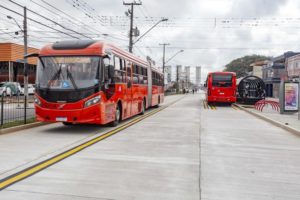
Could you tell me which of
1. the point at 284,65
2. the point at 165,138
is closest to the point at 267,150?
the point at 165,138

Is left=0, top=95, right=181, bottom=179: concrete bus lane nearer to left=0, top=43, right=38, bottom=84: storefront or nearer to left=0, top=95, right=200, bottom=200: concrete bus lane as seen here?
left=0, top=95, right=200, bottom=200: concrete bus lane

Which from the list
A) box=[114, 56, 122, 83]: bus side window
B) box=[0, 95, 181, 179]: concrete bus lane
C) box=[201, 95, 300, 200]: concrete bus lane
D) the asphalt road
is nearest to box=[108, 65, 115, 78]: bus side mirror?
box=[114, 56, 122, 83]: bus side window

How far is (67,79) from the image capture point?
11656 millimetres

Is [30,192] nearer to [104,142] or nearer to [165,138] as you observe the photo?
[104,142]

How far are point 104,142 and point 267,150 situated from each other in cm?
433

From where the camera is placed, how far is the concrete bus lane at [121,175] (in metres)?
5.20

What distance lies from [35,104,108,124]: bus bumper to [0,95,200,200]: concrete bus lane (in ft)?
6.89

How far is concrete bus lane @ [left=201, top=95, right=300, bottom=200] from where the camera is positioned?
17.9 feet

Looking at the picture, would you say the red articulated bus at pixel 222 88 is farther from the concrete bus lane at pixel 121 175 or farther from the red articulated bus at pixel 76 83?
the concrete bus lane at pixel 121 175

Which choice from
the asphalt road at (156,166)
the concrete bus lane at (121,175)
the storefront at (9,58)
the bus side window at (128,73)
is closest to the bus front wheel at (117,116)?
the bus side window at (128,73)

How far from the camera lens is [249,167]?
7156mm

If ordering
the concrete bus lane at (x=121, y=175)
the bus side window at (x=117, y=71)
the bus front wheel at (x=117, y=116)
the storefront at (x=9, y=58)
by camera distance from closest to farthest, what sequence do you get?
the concrete bus lane at (x=121, y=175), the bus side window at (x=117, y=71), the bus front wheel at (x=117, y=116), the storefront at (x=9, y=58)

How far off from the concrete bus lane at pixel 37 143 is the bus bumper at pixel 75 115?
1.50 ft

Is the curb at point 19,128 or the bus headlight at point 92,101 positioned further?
the bus headlight at point 92,101
